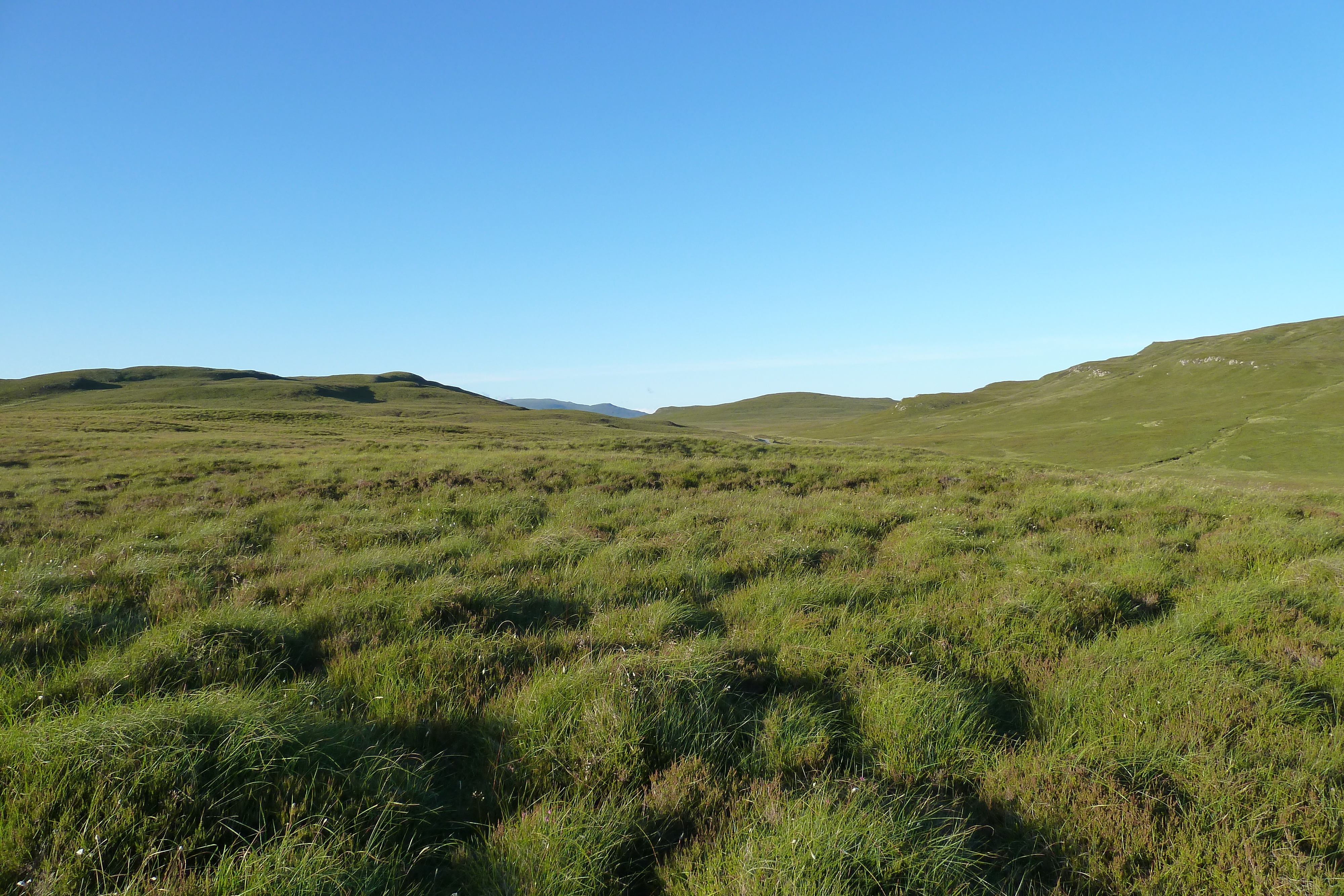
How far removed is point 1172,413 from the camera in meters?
96.6

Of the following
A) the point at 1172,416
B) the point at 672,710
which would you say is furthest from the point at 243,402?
the point at 1172,416

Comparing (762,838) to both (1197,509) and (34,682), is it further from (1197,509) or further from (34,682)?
(1197,509)

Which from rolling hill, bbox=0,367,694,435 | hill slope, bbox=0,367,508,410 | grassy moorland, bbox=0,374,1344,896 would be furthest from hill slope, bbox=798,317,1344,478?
hill slope, bbox=0,367,508,410

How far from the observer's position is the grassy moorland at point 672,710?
2.88 meters

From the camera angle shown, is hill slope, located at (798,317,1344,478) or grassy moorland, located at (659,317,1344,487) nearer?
grassy moorland, located at (659,317,1344,487)

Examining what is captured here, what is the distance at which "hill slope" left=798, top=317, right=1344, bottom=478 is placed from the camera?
6462cm

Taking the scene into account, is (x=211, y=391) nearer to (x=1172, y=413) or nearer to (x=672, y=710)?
(x=672, y=710)

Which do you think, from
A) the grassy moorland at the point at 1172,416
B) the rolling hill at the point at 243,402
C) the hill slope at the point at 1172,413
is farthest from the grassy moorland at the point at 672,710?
the hill slope at the point at 1172,413

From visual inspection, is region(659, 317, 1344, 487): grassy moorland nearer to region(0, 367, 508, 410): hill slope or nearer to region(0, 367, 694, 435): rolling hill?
region(0, 367, 694, 435): rolling hill

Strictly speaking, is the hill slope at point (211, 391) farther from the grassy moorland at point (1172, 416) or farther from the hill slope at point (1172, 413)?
the hill slope at point (1172, 413)

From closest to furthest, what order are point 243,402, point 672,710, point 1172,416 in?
point 672,710 → point 1172,416 → point 243,402

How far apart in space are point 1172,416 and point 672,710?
119m

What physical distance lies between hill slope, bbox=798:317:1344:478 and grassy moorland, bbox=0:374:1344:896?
67531 millimetres

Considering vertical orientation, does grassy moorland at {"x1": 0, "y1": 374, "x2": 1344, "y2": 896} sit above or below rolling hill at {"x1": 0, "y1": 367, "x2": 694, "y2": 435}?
below
